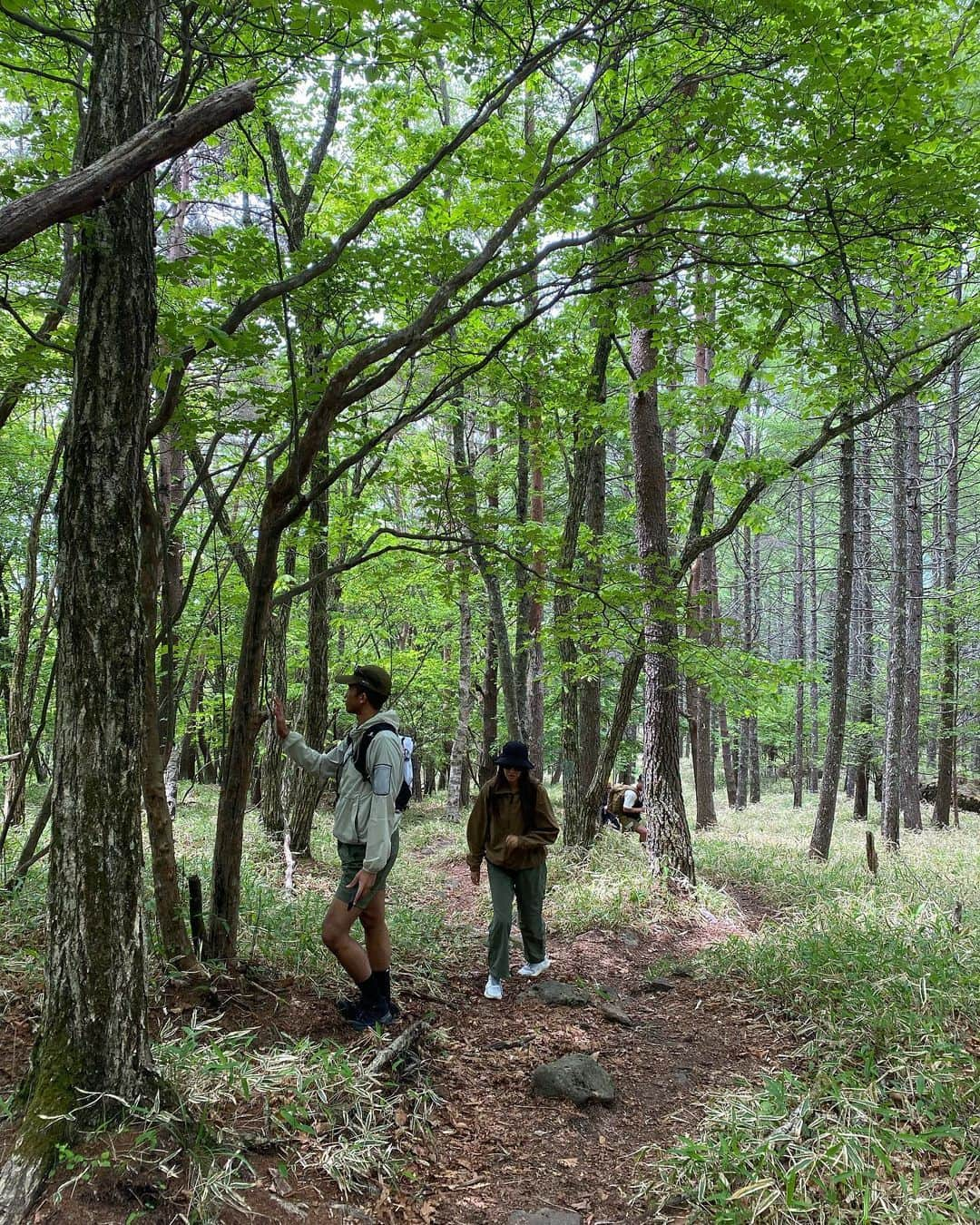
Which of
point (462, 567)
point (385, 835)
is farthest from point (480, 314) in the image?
point (385, 835)

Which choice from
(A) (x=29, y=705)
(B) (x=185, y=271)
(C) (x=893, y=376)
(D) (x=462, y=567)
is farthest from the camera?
(C) (x=893, y=376)

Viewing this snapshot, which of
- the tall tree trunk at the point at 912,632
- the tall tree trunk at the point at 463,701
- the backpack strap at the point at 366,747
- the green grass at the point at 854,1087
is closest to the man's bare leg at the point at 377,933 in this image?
the backpack strap at the point at 366,747

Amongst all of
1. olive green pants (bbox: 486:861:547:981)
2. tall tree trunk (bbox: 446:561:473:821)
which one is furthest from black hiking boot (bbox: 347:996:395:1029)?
tall tree trunk (bbox: 446:561:473:821)

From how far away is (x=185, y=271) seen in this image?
3992mm

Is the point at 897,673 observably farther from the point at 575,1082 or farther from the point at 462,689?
the point at 575,1082

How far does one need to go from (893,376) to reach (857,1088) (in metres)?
6.28

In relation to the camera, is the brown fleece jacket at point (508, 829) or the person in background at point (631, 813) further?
the person in background at point (631, 813)

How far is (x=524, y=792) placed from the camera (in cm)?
574

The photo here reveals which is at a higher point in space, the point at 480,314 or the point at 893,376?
the point at 480,314

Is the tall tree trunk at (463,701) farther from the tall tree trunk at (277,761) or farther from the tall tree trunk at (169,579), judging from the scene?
the tall tree trunk at (169,579)

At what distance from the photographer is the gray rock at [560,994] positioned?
215 inches

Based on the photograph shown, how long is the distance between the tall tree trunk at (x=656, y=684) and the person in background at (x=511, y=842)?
112 inches

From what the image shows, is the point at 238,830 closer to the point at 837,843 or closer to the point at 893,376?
the point at 893,376

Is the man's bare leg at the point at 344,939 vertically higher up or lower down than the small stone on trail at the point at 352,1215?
higher up
